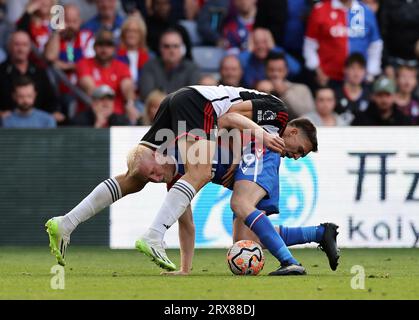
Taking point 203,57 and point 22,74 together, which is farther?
point 203,57

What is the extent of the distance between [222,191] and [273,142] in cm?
507

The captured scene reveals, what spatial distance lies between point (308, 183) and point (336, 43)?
2909mm

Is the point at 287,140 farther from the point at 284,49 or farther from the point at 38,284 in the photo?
the point at 284,49

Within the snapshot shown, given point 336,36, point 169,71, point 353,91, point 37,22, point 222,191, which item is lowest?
point 222,191

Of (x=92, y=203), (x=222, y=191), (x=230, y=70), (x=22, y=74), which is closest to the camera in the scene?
(x=92, y=203)

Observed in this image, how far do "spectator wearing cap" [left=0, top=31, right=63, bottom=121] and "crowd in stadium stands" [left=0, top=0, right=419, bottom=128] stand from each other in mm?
14

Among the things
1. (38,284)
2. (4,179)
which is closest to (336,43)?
(4,179)

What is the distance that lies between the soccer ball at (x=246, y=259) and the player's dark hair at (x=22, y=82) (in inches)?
256

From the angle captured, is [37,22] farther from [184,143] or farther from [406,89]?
[184,143]

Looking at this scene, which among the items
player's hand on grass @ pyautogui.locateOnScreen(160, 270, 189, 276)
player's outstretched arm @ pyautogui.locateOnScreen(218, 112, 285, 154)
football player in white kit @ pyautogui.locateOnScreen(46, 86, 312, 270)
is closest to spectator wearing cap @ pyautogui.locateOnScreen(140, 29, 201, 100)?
football player in white kit @ pyautogui.locateOnScreen(46, 86, 312, 270)

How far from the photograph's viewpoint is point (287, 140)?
33.4 ft

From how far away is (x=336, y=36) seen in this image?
1678 cm

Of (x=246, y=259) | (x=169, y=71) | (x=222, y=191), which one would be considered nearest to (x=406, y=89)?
(x=169, y=71)

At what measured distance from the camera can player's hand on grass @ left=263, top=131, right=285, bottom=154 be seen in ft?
31.4
